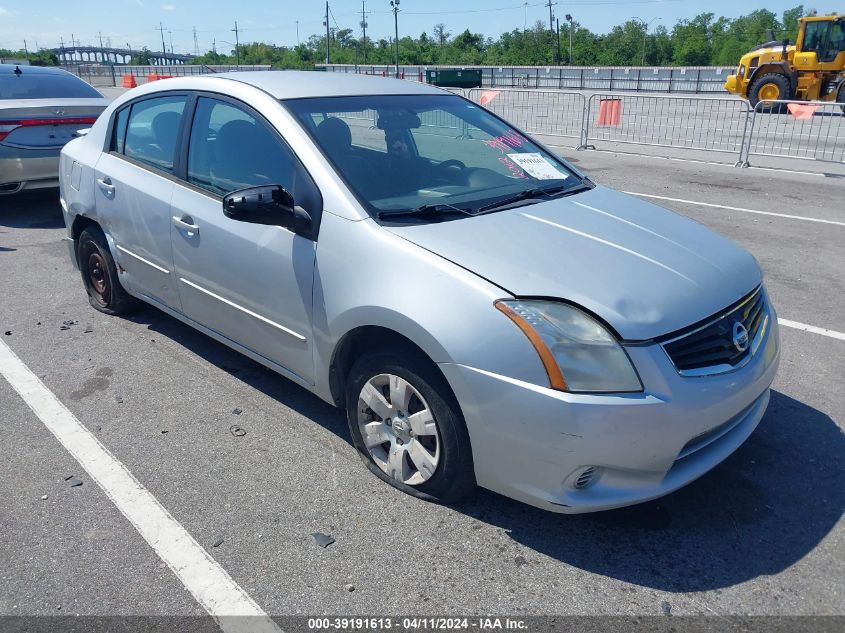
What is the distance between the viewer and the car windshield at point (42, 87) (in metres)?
8.05

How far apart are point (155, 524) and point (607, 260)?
2.14 meters

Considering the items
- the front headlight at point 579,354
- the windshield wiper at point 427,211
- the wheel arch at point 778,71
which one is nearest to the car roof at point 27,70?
the windshield wiper at point 427,211

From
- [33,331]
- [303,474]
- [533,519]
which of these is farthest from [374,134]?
[33,331]

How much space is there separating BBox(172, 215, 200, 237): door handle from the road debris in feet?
5.77

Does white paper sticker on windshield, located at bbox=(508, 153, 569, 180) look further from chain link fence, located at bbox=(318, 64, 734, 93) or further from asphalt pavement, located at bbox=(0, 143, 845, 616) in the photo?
chain link fence, located at bbox=(318, 64, 734, 93)

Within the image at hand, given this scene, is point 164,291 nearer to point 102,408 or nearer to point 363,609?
point 102,408

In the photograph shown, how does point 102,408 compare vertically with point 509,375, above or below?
below

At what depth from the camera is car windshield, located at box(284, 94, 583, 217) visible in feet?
10.8

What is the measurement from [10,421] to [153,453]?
3.12ft

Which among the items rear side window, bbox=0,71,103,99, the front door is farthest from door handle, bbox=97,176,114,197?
rear side window, bbox=0,71,103,99

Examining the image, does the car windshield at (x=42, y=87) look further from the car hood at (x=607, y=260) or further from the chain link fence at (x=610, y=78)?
the chain link fence at (x=610, y=78)

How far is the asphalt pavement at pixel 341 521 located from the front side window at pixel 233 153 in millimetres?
1220

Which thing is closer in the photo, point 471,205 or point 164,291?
point 471,205

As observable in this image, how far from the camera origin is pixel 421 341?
8.86 ft
